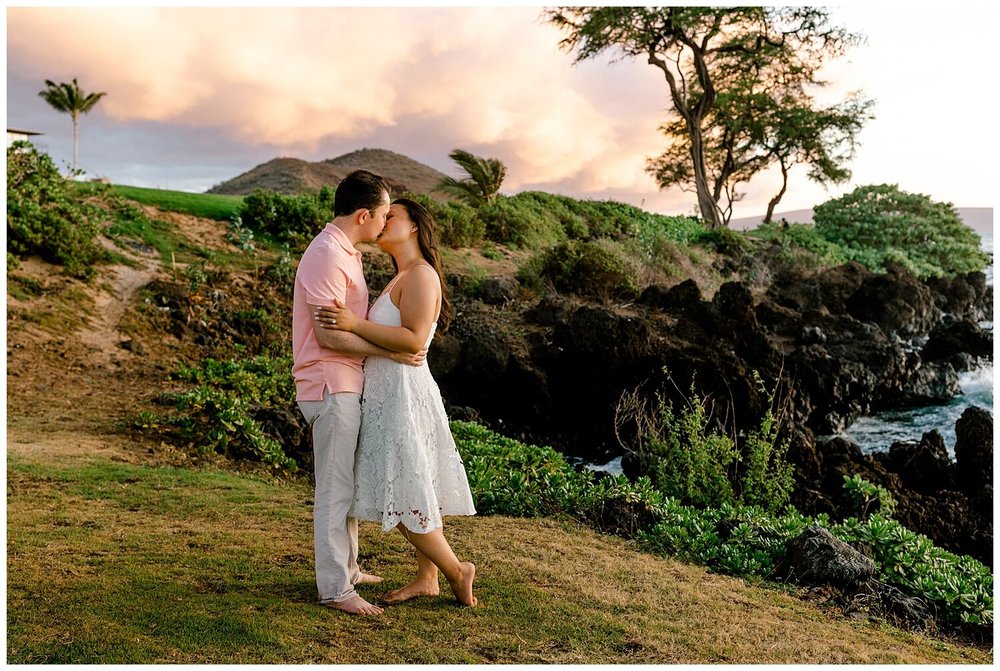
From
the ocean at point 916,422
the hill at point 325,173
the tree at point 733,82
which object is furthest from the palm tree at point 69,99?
the ocean at point 916,422

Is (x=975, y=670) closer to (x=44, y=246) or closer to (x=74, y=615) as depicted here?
(x=74, y=615)

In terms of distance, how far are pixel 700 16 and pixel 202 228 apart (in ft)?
71.2

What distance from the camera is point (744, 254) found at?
26.3 metres

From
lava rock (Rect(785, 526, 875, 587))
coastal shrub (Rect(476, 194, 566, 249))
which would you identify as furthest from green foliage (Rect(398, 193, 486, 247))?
lava rock (Rect(785, 526, 875, 587))

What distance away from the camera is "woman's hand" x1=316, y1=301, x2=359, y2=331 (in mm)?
4059

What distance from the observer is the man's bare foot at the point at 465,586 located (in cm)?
443

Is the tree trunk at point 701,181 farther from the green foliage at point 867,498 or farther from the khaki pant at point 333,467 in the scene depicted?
the khaki pant at point 333,467

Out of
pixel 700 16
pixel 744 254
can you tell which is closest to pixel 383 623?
pixel 744 254

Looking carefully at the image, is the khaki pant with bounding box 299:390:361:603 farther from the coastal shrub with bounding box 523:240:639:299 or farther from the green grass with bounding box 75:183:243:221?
the green grass with bounding box 75:183:243:221

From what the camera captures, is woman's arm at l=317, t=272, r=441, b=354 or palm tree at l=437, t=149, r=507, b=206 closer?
woman's arm at l=317, t=272, r=441, b=354

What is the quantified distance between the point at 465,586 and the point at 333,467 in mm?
938

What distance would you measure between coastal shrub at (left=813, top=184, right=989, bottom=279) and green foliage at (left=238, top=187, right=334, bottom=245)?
18710 mm

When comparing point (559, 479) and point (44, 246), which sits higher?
point (44, 246)

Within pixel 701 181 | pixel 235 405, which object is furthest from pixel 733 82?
pixel 235 405
